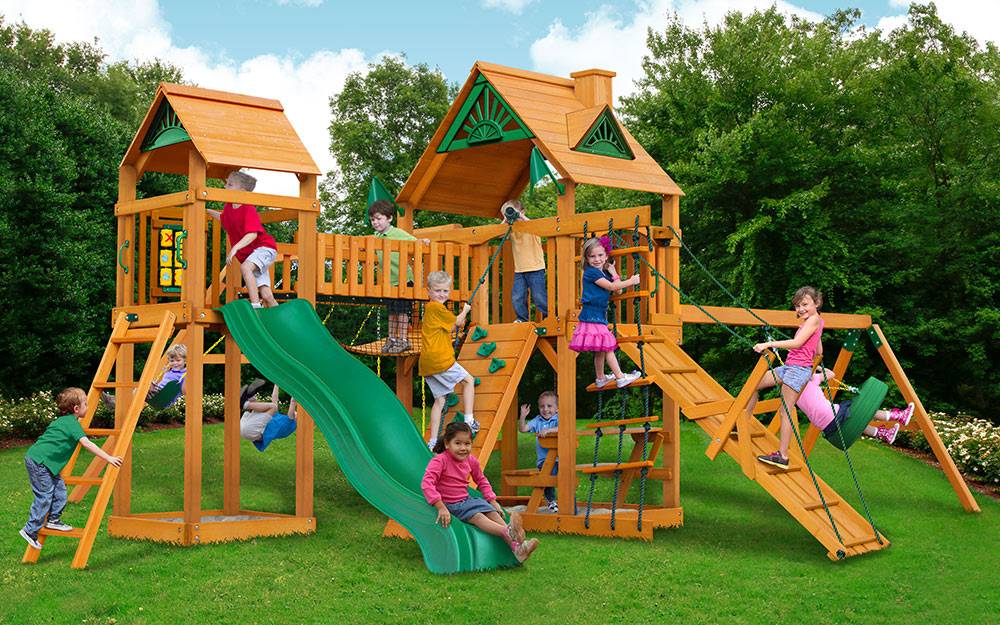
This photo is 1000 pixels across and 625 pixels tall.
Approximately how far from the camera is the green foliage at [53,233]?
21484mm

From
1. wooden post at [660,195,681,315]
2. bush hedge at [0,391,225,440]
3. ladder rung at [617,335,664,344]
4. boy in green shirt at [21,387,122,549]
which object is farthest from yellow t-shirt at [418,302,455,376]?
bush hedge at [0,391,225,440]

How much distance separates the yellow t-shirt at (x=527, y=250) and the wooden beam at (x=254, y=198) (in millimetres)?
2497

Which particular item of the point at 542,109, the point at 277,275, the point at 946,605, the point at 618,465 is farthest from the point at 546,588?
the point at 277,275

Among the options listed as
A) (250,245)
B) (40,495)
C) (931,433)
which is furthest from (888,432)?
(40,495)

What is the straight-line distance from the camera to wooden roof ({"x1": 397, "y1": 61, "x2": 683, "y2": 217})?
12.3m

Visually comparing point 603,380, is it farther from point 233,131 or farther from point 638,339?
point 233,131

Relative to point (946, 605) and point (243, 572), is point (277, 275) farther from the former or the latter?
Result: point (946, 605)

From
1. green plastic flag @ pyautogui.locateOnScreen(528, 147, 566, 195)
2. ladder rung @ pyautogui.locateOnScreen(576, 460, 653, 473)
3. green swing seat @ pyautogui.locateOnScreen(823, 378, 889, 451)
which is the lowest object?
ladder rung @ pyautogui.locateOnScreen(576, 460, 653, 473)

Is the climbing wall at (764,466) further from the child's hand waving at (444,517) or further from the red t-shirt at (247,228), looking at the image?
the red t-shirt at (247,228)

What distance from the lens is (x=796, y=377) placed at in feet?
35.2

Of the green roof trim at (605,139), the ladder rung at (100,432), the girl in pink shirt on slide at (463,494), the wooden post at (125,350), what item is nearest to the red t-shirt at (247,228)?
the wooden post at (125,350)

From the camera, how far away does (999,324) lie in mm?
21203

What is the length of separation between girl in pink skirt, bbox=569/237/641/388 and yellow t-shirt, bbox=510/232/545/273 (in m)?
1.28

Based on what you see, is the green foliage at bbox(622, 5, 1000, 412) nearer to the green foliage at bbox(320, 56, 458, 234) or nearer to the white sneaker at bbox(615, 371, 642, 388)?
the green foliage at bbox(320, 56, 458, 234)
